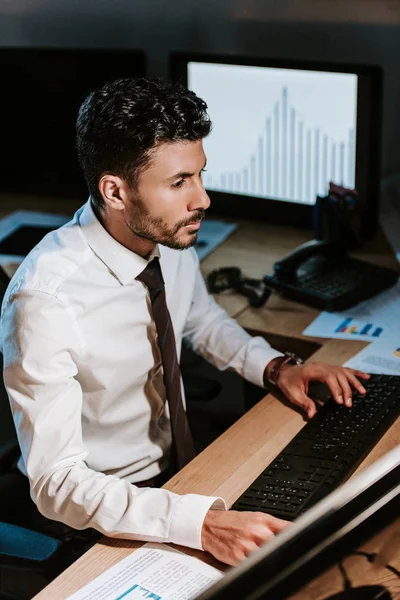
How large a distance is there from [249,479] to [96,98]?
700 mm

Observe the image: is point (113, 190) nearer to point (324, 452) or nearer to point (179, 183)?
point (179, 183)

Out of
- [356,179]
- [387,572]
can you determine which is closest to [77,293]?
[387,572]

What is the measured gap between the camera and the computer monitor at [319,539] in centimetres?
70

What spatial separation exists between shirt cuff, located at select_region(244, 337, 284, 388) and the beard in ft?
1.13

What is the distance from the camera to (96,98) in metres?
1.46

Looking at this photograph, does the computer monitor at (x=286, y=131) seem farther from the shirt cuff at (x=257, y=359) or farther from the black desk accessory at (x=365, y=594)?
the black desk accessory at (x=365, y=594)

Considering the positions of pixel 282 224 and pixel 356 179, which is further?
pixel 282 224

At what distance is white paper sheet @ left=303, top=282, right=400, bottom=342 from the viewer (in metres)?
1.87

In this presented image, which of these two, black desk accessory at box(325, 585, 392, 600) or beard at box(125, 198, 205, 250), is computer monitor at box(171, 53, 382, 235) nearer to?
beard at box(125, 198, 205, 250)

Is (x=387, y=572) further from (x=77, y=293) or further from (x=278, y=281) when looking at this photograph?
(x=278, y=281)

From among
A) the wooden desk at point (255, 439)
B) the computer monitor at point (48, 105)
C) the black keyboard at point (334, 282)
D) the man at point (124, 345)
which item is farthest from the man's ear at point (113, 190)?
the computer monitor at point (48, 105)

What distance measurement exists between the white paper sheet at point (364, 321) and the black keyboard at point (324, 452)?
22 centimetres

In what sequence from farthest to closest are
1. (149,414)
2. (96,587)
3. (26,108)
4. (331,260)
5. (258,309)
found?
(26,108), (331,260), (258,309), (149,414), (96,587)

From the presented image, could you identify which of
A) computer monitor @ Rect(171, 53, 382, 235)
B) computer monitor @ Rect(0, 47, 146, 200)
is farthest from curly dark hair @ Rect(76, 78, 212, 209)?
computer monitor @ Rect(0, 47, 146, 200)
